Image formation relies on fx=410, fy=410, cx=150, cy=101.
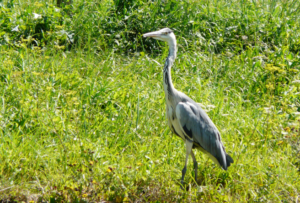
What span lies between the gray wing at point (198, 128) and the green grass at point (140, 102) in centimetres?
28

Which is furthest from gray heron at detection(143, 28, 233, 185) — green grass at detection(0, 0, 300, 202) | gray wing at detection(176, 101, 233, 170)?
green grass at detection(0, 0, 300, 202)

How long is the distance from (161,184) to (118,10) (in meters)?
3.51

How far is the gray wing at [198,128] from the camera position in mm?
4273

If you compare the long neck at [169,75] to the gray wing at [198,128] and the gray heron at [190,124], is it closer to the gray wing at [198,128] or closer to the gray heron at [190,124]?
the gray heron at [190,124]

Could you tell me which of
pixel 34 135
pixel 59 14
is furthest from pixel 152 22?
pixel 34 135

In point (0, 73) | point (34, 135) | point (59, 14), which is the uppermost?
point (59, 14)

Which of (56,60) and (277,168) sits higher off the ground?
(56,60)

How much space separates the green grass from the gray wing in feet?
0.93

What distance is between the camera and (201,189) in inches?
153

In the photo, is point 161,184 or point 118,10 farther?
point 118,10

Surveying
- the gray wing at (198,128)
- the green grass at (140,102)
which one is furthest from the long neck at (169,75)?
the green grass at (140,102)

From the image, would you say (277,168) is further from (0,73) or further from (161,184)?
(0,73)

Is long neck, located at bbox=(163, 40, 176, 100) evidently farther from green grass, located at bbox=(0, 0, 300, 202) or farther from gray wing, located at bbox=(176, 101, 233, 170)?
green grass, located at bbox=(0, 0, 300, 202)

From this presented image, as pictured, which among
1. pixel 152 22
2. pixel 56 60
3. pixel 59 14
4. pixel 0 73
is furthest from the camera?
pixel 152 22
